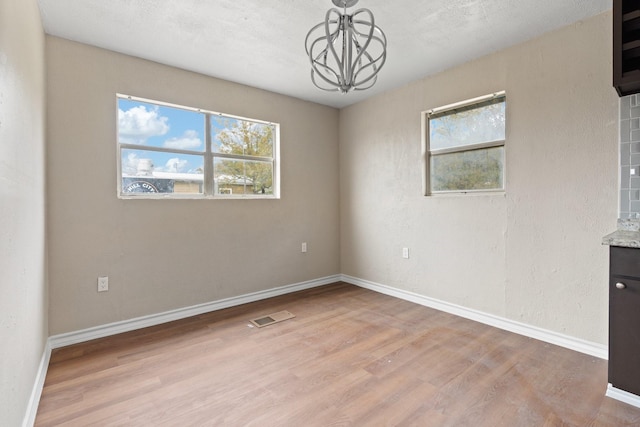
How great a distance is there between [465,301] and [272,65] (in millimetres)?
2815

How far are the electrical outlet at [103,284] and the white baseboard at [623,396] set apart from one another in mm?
3451

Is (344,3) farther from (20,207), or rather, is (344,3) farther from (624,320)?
(624,320)

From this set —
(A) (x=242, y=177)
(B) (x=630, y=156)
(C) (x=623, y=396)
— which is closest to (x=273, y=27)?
(A) (x=242, y=177)

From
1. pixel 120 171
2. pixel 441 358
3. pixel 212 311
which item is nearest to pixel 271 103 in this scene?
pixel 120 171

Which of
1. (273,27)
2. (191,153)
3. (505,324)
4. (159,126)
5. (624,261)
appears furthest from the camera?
(191,153)

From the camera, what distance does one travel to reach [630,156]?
2014 mm

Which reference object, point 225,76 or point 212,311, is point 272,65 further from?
point 212,311

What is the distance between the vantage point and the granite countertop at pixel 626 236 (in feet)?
5.35

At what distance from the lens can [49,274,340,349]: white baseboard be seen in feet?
7.97

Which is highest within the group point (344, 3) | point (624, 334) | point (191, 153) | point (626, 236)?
point (344, 3)

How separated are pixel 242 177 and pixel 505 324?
112 inches

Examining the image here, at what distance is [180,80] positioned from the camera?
294 centimetres

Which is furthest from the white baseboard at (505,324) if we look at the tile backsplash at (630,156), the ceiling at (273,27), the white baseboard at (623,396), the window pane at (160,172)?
the window pane at (160,172)

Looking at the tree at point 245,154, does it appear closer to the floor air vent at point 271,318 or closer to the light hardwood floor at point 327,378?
the floor air vent at point 271,318
